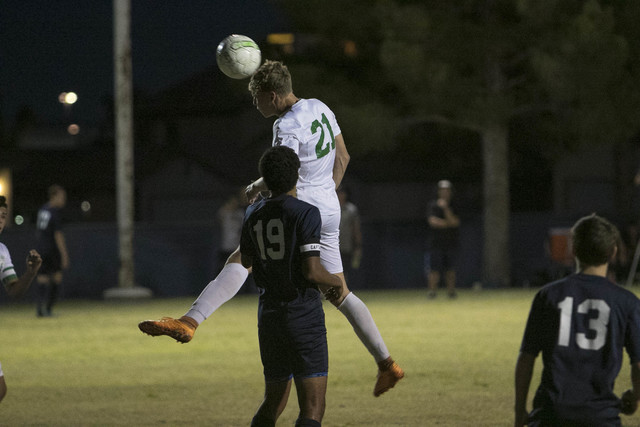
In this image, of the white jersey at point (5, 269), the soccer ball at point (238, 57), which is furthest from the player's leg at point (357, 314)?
the white jersey at point (5, 269)

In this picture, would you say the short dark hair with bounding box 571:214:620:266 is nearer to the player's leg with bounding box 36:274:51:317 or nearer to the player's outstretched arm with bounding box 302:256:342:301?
the player's outstretched arm with bounding box 302:256:342:301

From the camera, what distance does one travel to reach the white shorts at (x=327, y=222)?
6.65m

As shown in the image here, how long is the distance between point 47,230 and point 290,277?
519 inches

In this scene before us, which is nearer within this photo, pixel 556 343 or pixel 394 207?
pixel 556 343

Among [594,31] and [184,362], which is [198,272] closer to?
[594,31]

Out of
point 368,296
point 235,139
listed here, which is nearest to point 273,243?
point 368,296

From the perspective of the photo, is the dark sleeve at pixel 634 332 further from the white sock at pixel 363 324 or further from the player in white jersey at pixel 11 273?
the player in white jersey at pixel 11 273

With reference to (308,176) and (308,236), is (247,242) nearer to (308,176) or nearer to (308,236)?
(308,236)

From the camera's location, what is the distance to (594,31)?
24.4 m

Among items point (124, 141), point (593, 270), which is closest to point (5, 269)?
point (593, 270)

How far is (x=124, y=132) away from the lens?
78.4 feet

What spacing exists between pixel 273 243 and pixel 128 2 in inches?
759

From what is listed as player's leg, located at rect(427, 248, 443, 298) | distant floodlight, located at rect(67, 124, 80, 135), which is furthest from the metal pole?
distant floodlight, located at rect(67, 124, 80, 135)

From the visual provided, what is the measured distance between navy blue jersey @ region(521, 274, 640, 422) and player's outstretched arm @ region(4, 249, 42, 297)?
315 centimetres
